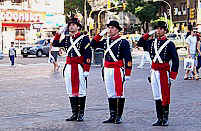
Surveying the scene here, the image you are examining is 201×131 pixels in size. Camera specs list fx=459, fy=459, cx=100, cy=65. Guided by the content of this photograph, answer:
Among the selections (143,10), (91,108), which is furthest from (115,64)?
(143,10)

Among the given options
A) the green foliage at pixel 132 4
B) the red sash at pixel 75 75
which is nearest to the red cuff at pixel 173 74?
the red sash at pixel 75 75

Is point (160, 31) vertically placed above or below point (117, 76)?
above

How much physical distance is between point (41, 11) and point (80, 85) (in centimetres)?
5012

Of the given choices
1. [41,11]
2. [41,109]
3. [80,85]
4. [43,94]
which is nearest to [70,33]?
[80,85]

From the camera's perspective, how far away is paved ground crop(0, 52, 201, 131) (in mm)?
7746

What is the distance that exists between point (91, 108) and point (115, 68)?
202 centimetres

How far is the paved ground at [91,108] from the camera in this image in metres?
7.75

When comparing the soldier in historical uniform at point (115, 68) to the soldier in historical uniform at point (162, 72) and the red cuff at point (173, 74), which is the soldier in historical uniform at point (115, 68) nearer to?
the soldier in historical uniform at point (162, 72)

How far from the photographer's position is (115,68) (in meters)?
8.01

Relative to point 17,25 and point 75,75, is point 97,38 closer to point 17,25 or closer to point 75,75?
point 75,75

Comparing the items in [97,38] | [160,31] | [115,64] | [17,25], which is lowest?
[115,64]

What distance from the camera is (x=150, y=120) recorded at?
8.29 meters

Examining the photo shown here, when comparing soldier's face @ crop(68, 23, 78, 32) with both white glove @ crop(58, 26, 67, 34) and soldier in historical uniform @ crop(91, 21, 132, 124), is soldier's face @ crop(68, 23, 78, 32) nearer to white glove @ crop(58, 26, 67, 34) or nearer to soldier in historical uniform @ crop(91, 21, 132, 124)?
white glove @ crop(58, 26, 67, 34)

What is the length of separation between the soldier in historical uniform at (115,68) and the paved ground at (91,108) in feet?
1.08
